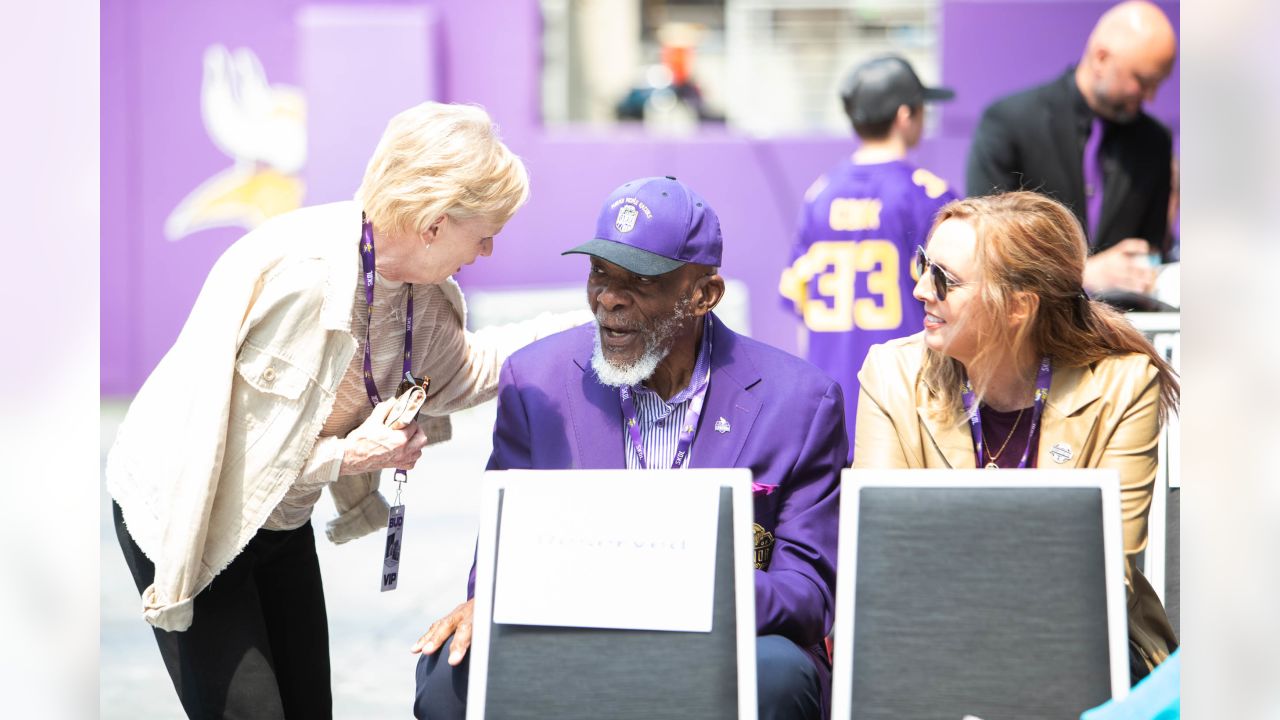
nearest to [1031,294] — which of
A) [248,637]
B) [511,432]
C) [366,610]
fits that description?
[511,432]

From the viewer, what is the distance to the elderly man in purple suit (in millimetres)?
2625

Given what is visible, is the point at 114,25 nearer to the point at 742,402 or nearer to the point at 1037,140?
the point at 1037,140

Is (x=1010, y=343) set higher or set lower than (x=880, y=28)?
lower

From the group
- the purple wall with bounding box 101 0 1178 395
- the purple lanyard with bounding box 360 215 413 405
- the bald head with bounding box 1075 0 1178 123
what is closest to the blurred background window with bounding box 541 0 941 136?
the purple wall with bounding box 101 0 1178 395

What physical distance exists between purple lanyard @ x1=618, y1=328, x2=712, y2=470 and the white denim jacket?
0.55 m

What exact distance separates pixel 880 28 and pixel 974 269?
40.3 ft

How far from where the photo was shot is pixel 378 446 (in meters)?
2.71

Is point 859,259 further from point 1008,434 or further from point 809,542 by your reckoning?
point 809,542

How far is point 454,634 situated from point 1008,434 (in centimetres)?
121

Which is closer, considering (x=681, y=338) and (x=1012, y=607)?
(x=1012, y=607)

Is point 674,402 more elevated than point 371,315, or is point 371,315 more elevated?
point 371,315

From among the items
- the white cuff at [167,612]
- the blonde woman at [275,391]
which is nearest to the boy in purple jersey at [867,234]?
the blonde woman at [275,391]

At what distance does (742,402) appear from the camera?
272cm
